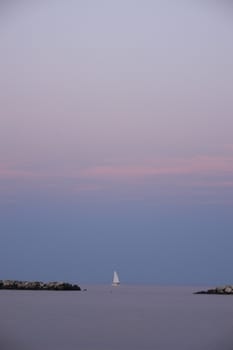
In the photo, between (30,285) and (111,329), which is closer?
(111,329)

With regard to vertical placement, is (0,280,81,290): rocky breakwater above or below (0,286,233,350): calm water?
above

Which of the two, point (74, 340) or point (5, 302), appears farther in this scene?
point (5, 302)

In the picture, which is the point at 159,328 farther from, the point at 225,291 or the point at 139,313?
the point at 225,291

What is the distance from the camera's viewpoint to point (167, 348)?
20562 millimetres

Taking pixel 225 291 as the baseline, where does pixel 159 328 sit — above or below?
below

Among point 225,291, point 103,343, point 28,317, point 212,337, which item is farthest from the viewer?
point 225,291

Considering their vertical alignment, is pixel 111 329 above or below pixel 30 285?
below

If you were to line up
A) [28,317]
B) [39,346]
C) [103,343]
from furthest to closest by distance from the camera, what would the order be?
[28,317] < [103,343] < [39,346]

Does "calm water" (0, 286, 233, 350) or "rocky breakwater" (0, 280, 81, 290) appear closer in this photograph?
"calm water" (0, 286, 233, 350)

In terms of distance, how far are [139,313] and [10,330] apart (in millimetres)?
12069

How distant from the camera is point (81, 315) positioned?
3472 centimetres

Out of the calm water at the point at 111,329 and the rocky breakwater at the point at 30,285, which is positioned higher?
the rocky breakwater at the point at 30,285

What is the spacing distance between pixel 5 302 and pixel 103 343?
23582 millimetres

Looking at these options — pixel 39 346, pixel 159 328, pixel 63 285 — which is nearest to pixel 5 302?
pixel 63 285
